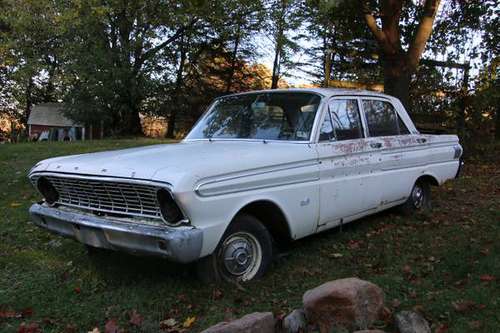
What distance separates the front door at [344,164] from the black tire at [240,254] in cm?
79

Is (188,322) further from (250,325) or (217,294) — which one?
(250,325)

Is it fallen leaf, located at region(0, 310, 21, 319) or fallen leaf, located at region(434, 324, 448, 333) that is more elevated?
fallen leaf, located at region(434, 324, 448, 333)

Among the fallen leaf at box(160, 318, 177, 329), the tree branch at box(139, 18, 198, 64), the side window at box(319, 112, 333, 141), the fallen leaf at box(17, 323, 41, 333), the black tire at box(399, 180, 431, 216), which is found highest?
the tree branch at box(139, 18, 198, 64)

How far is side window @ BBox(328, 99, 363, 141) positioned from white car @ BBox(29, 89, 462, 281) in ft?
0.04

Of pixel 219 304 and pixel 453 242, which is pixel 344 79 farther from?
pixel 219 304

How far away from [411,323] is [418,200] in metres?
3.74

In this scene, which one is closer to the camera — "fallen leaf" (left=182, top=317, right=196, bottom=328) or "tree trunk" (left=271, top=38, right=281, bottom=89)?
"fallen leaf" (left=182, top=317, right=196, bottom=328)

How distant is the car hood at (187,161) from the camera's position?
11.8 feet

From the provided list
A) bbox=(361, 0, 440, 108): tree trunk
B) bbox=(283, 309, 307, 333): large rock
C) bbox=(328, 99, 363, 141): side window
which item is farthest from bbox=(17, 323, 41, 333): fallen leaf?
bbox=(361, 0, 440, 108): tree trunk

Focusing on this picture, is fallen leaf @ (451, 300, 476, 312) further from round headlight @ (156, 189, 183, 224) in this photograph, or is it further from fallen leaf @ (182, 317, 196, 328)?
round headlight @ (156, 189, 183, 224)

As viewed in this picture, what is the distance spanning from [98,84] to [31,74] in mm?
4000

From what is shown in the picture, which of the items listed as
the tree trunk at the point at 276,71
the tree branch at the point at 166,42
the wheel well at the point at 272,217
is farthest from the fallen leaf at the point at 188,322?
the tree trunk at the point at 276,71

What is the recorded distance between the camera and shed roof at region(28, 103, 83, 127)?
94.5ft

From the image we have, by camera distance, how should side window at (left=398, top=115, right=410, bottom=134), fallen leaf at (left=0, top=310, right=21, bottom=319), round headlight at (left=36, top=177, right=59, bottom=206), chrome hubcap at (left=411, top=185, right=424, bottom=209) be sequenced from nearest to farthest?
fallen leaf at (left=0, top=310, right=21, bottom=319) → round headlight at (left=36, top=177, right=59, bottom=206) → side window at (left=398, top=115, right=410, bottom=134) → chrome hubcap at (left=411, top=185, right=424, bottom=209)
